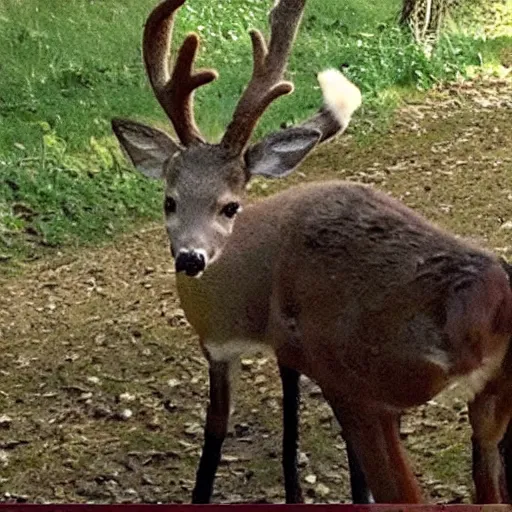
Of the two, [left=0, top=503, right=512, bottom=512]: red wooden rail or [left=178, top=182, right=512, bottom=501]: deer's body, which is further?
A: [left=178, top=182, right=512, bottom=501]: deer's body

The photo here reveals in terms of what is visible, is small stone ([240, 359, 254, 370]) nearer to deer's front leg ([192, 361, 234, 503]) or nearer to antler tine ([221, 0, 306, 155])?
deer's front leg ([192, 361, 234, 503])

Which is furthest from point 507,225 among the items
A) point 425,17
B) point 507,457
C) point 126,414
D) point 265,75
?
point 425,17

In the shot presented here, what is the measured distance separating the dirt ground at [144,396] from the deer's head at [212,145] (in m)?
0.95

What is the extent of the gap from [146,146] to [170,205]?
0.98ft

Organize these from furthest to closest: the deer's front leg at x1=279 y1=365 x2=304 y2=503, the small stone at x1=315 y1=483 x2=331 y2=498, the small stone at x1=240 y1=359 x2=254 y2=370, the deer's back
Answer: the small stone at x1=240 y1=359 x2=254 y2=370
the small stone at x1=315 y1=483 x2=331 y2=498
the deer's front leg at x1=279 y1=365 x2=304 y2=503
the deer's back

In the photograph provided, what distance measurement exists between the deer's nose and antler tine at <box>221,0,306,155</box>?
500mm

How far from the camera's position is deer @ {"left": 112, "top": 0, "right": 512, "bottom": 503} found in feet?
10.8

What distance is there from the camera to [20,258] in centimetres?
682

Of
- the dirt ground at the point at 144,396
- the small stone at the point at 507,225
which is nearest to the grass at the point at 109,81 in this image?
the dirt ground at the point at 144,396

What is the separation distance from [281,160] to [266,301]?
1.64 feet

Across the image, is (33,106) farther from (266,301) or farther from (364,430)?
(364,430)

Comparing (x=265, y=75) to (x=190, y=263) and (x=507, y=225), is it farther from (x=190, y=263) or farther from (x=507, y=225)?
(x=507, y=225)

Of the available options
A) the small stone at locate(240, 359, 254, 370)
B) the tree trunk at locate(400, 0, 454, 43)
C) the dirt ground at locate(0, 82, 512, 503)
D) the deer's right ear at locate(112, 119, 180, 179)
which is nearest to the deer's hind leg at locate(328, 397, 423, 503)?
the dirt ground at locate(0, 82, 512, 503)

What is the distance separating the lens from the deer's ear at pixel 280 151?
3.97m
